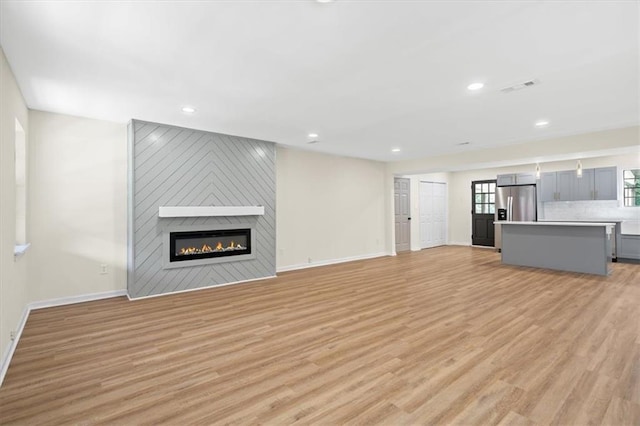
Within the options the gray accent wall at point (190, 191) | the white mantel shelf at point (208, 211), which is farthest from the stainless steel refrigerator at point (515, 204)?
the white mantel shelf at point (208, 211)

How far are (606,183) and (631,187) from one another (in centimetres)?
47

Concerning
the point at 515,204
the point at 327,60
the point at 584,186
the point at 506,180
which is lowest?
the point at 515,204

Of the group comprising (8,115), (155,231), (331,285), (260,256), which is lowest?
(331,285)

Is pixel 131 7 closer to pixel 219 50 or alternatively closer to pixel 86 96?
pixel 219 50

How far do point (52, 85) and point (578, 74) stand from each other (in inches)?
209

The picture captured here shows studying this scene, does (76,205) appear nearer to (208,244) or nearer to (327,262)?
(208,244)

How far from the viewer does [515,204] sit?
29.1ft

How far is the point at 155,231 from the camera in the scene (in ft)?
15.5

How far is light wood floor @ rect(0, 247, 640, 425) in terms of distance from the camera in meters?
1.96

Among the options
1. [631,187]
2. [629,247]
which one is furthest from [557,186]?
[629,247]

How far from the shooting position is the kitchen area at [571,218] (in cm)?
594

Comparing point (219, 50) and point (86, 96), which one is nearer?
point (219, 50)

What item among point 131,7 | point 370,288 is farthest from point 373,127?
point 131,7

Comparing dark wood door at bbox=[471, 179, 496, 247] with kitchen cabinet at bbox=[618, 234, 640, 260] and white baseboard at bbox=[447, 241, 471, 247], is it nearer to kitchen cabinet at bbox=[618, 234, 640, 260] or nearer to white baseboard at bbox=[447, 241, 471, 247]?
white baseboard at bbox=[447, 241, 471, 247]
